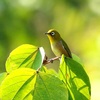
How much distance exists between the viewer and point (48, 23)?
8094mm

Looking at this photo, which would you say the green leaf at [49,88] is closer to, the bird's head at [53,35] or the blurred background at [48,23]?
the bird's head at [53,35]

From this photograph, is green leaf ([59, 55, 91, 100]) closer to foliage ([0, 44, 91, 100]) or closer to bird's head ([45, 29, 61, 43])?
foliage ([0, 44, 91, 100])

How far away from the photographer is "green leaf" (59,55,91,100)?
1105 mm

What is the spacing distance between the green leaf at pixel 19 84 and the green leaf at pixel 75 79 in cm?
10

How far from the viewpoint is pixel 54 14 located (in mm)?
8492

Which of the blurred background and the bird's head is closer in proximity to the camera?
the bird's head

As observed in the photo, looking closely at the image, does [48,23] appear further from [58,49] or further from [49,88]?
[49,88]

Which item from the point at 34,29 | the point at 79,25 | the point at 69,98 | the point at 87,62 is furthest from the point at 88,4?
the point at 69,98

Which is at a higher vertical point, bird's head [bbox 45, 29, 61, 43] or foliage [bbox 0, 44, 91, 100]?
bird's head [bbox 45, 29, 61, 43]

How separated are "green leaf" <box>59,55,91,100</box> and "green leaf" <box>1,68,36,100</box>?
10cm

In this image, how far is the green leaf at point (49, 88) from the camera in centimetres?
103

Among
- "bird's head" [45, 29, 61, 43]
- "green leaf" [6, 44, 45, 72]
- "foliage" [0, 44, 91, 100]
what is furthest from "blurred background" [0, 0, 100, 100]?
"foliage" [0, 44, 91, 100]

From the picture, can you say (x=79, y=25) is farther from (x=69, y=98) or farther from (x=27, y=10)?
(x=69, y=98)

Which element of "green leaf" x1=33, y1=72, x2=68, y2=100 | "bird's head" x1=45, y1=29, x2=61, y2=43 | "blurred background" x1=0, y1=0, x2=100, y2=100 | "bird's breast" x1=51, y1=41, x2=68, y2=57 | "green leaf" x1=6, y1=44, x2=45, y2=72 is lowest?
"green leaf" x1=33, y1=72, x2=68, y2=100
